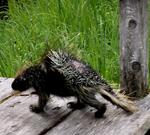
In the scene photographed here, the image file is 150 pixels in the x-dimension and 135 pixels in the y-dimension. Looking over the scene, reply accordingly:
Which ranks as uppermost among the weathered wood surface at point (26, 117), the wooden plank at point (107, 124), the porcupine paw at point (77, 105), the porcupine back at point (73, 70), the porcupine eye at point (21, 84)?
the porcupine back at point (73, 70)

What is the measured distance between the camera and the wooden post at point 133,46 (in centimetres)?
294

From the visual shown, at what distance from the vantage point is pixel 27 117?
2906mm

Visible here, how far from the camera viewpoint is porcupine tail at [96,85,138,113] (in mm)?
2770

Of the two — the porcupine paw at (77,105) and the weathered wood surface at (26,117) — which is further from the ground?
the porcupine paw at (77,105)

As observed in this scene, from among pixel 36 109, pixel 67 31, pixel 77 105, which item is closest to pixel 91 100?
pixel 77 105

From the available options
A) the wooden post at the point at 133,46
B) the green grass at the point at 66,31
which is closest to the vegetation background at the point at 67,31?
the green grass at the point at 66,31

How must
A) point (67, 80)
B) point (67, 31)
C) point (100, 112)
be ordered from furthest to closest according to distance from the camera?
point (67, 31), point (100, 112), point (67, 80)

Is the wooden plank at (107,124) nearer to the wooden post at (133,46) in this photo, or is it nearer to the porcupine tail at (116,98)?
Answer: the porcupine tail at (116,98)

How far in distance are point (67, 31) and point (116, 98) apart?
2312 millimetres

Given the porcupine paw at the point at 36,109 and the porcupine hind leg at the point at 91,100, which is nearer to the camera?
the porcupine hind leg at the point at 91,100

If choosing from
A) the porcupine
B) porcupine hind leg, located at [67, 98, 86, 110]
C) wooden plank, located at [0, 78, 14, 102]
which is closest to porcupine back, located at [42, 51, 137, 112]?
the porcupine

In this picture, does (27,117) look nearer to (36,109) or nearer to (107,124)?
(36,109)

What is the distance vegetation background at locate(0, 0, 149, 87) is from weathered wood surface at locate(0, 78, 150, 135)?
47.9 inches

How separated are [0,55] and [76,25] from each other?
0.76m
